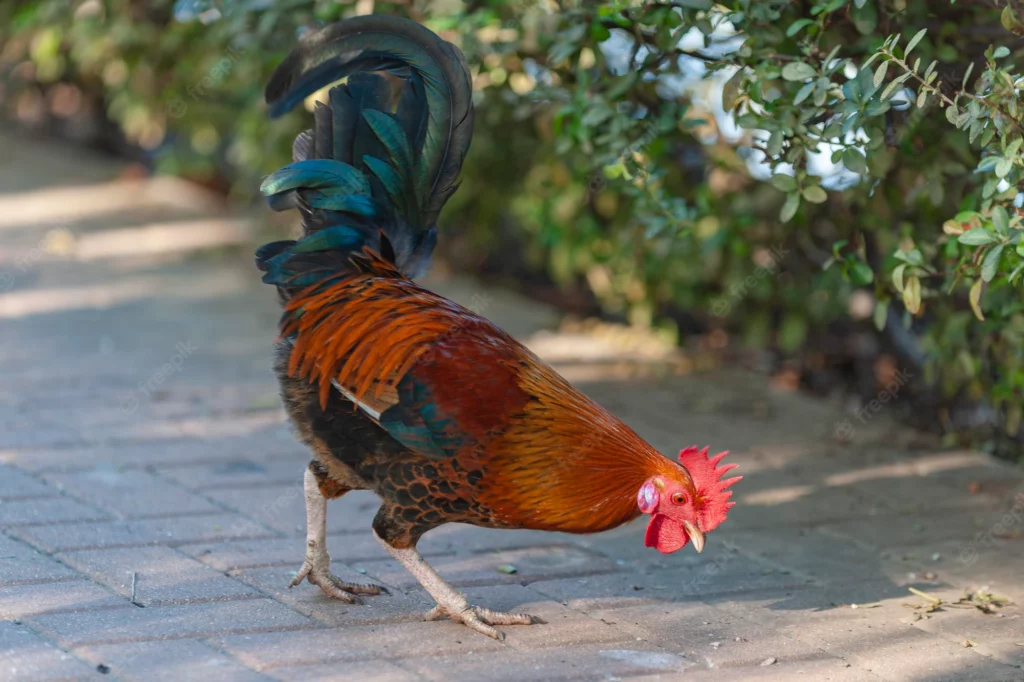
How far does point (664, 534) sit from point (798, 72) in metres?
1.59

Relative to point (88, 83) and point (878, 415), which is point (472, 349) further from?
point (88, 83)

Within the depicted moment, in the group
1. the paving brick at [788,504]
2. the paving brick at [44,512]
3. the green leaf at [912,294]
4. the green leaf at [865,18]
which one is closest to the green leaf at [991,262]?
the green leaf at [912,294]

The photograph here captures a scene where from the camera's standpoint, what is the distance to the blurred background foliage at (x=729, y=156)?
161 inches

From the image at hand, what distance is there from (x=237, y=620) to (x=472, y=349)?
1099 millimetres

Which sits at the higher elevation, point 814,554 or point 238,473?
point 814,554

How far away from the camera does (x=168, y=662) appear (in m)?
3.28

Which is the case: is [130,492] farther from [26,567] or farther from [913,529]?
[913,529]

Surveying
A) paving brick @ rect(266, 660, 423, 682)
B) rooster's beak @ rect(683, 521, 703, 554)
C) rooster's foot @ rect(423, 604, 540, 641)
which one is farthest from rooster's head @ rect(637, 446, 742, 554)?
paving brick @ rect(266, 660, 423, 682)

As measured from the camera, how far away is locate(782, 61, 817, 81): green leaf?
392 cm

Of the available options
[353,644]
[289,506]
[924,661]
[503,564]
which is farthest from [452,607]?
[924,661]

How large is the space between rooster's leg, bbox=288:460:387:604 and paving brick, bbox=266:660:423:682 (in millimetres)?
512

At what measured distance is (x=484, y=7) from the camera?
5.41 meters

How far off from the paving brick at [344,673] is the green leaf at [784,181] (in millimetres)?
2141

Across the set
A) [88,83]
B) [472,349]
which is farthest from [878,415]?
[88,83]
